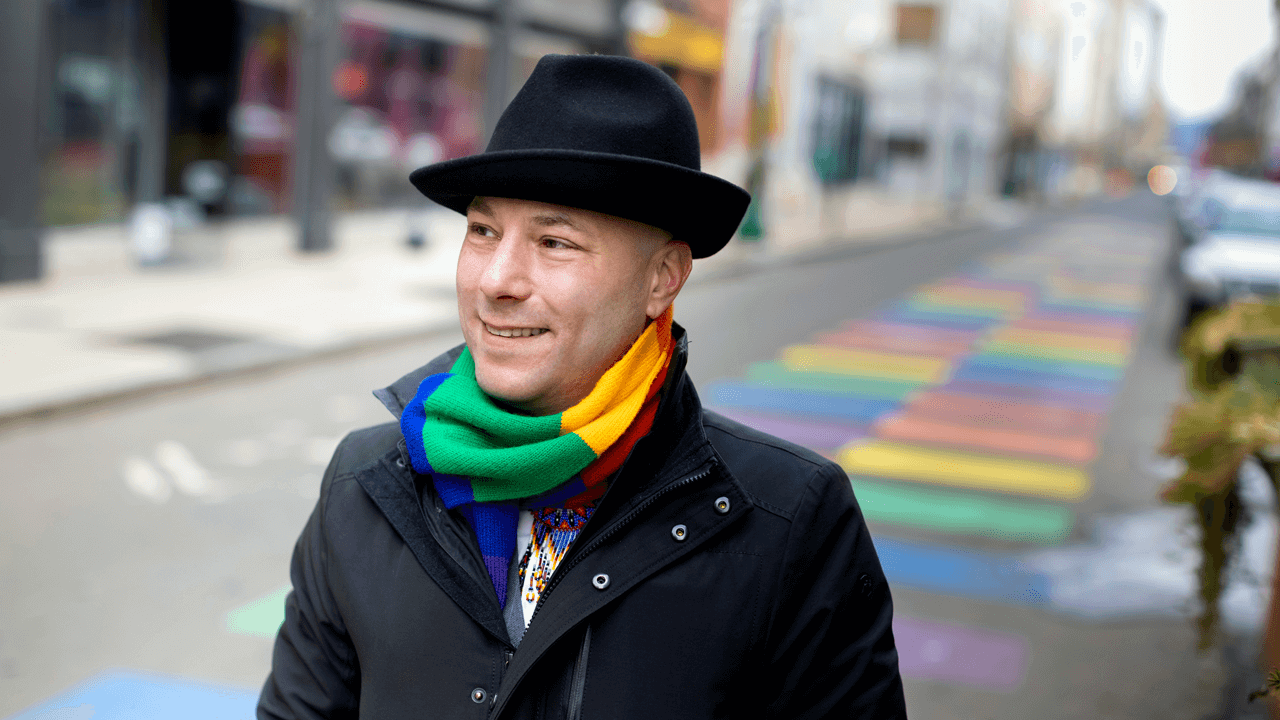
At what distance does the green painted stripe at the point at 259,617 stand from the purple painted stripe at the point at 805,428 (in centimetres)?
424

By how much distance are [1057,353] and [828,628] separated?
13.0 metres

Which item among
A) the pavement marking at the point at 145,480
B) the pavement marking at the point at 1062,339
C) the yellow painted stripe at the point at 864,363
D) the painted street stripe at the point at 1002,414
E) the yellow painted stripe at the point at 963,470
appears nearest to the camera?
the pavement marking at the point at 145,480

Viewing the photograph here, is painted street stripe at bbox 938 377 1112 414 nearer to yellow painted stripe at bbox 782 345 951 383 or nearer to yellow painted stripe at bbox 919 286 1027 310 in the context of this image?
yellow painted stripe at bbox 782 345 951 383

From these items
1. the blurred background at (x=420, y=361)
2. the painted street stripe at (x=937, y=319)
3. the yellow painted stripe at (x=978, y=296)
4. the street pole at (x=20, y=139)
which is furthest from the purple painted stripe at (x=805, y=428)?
the yellow painted stripe at (x=978, y=296)

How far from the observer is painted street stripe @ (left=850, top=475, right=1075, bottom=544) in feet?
23.0

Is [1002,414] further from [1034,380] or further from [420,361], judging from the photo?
[420,361]

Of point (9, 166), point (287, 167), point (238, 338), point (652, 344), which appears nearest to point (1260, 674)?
point (652, 344)

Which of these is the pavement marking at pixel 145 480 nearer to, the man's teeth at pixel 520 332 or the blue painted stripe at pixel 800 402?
the blue painted stripe at pixel 800 402

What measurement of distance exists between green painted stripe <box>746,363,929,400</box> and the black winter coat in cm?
917

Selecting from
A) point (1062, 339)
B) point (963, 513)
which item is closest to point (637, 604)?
point (963, 513)

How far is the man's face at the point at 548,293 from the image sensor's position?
188 centimetres

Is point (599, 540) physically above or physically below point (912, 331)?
above

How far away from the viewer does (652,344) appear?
2.03 metres

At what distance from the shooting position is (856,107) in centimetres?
5388
